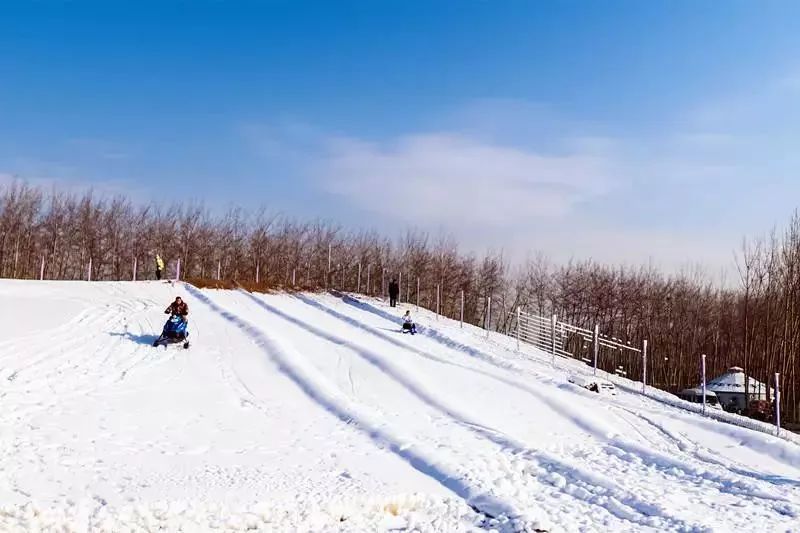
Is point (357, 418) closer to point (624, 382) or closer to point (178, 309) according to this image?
point (178, 309)

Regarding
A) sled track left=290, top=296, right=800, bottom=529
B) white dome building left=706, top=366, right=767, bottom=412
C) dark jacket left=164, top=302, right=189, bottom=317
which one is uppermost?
dark jacket left=164, top=302, right=189, bottom=317

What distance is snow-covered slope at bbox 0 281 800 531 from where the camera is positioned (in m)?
6.61

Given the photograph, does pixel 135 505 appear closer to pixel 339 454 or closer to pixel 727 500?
pixel 339 454

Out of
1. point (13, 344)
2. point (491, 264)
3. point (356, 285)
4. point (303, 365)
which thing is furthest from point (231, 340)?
point (491, 264)

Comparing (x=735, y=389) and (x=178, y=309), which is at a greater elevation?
(x=178, y=309)

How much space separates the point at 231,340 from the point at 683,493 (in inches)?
502

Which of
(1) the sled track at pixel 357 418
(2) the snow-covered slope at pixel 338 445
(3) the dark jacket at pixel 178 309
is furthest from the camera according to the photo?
(3) the dark jacket at pixel 178 309

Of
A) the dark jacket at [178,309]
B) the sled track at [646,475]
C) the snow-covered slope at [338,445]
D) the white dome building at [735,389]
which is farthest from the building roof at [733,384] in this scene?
the dark jacket at [178,309]

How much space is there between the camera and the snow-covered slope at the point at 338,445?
21.7 ft

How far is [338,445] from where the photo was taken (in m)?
9.41

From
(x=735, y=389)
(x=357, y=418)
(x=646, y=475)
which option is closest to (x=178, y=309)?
(x=357, y=418)

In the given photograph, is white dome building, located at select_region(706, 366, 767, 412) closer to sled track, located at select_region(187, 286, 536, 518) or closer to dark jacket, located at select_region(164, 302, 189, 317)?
sled track, located at select_region(187, 286, 536, 518)

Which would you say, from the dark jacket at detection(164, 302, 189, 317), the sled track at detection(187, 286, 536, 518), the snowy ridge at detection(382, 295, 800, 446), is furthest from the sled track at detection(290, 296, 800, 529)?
the dark jacket at detection(164, 302, 189, 317)

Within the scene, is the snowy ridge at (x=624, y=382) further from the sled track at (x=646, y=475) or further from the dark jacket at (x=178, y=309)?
the dark jacket at (x=178, y=309)
